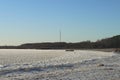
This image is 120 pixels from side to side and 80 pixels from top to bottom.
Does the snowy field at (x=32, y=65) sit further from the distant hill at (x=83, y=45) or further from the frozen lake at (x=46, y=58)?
the distant hill at (x=83, y=45)

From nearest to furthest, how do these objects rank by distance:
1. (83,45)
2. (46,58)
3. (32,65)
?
(32,65) → (46,58) → (83,45)

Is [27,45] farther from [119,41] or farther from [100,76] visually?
[100,76]

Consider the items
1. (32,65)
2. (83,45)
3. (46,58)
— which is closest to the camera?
(32,65)

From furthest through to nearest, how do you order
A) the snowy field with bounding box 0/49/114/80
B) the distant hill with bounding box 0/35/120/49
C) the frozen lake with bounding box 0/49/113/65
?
1. the distant hill with bounding box 0/35/120/49
2. the frozen lake with bounding box 0/49/113/65
3. the snowy field with bounding box 0/49/114/80

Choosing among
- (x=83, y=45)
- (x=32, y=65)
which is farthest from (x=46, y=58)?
(x=83, y=45)

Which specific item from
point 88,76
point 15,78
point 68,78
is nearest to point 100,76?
point 88,76

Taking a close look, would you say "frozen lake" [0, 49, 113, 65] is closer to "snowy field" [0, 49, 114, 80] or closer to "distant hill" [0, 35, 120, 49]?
"snowy field" [0, 49, 114, 80]

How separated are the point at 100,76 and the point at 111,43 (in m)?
111

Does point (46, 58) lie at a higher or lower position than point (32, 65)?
higher

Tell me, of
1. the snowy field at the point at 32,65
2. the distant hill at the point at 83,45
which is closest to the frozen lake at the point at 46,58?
the snowy field at the point at 32,65

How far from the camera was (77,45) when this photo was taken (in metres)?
147

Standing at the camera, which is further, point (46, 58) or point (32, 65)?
point (46, 58)

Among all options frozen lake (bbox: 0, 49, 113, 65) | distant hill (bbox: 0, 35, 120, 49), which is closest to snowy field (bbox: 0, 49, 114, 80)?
frozen lake (bbox: 0, 49, 113, 65)

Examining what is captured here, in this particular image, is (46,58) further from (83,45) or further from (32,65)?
(83,45)
